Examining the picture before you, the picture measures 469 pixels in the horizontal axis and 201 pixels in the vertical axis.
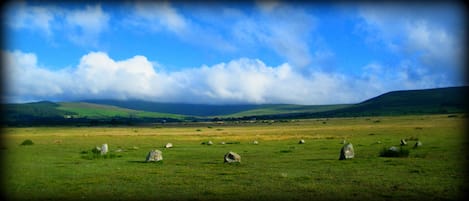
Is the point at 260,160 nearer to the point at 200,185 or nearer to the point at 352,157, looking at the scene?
the point at 352,157

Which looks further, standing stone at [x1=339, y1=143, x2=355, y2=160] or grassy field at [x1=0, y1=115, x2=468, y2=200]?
standing stone at [x1=339, y1=143, x2=355, y2=160]

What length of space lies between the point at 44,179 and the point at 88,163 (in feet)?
20.1

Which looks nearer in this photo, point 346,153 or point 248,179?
point 248,179

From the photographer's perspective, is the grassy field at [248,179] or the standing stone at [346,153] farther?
the standing stone at [346,153]

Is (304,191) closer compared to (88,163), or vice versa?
(304,191)

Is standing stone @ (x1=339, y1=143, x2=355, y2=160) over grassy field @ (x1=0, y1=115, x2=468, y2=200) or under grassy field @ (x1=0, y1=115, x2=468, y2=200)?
over

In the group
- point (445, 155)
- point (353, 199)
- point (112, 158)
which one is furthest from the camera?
point (112, 158)

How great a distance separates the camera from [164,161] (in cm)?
2525

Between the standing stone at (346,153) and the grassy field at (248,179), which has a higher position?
the standing stone at (346,153)

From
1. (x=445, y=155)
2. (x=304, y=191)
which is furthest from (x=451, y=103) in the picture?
(x=304, y=191)

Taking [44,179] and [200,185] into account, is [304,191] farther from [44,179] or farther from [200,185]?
[44,179]

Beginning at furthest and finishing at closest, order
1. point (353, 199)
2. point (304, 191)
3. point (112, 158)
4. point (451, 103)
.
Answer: point (451, 103)
point (112, 158)
point (304, 191)
point (353, 199)

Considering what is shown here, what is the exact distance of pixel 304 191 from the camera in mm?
14648

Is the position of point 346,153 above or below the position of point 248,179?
above
